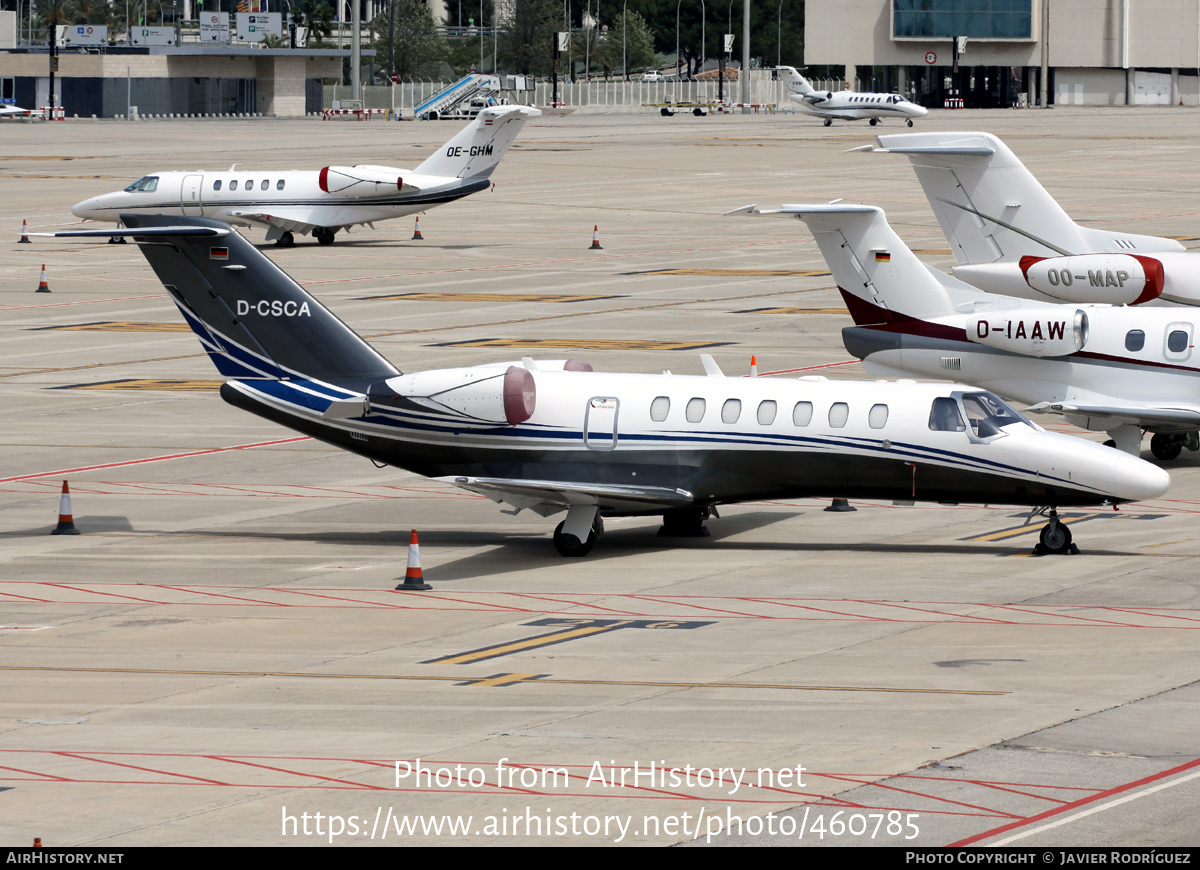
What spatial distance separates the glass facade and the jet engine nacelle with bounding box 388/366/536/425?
6753 inches

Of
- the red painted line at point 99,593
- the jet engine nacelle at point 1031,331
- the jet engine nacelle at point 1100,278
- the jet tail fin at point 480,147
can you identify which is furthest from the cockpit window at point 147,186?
the red painted line at point 99,593

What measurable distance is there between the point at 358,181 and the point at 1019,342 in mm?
45687

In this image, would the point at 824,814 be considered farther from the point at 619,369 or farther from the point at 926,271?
the point at 619,369

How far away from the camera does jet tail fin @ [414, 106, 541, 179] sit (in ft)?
244

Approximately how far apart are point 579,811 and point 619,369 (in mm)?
29577

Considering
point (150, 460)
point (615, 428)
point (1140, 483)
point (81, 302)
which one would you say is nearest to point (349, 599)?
point (615, 428)

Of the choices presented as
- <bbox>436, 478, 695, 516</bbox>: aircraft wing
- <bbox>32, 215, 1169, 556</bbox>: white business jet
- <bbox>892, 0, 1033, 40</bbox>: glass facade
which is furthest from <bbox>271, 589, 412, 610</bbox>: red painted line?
<bbox>892, 0, 1033, 40</bbox>: glass facade

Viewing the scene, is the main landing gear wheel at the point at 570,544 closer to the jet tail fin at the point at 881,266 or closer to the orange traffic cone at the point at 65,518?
the orange traffic cone at the point at 65,518

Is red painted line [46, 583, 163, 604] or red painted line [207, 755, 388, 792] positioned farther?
red painted line [46, 583, 163, 604]

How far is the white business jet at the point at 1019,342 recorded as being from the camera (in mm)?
32062

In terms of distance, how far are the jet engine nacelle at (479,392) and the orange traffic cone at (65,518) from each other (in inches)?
206

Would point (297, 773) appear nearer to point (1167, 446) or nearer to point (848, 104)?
point (1167, 446)

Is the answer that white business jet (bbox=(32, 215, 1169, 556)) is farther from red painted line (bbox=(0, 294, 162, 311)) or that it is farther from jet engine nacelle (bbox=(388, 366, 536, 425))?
red painted line (bbox=(0, 294, 162, 311))

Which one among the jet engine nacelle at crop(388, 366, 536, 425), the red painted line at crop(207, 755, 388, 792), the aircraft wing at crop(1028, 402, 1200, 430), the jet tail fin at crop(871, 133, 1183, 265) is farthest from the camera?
the jet tail fin at crop(871, 133, 1183, 265)
